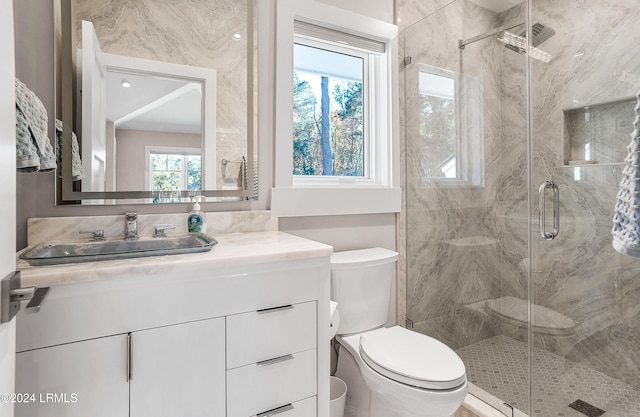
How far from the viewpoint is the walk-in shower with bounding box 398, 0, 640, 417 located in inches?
63.0

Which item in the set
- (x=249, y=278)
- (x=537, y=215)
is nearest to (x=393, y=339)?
(x=249, y=278)

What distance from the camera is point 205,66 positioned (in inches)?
56.9

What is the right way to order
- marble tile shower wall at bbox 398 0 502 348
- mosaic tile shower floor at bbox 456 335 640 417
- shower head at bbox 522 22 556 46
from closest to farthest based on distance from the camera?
mosaic tile shower floor at bbox 456 335 640 417 → shower head at bbox 522 22 556 46 → marble tile shower wall at bbox 398 0 502 348

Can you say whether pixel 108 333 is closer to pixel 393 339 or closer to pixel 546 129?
pixel 393 339

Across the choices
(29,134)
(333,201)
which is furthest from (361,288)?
(29,134)

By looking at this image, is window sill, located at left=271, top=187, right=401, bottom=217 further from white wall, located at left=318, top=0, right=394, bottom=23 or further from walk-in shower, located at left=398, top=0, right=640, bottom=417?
white wall, located at left=318, top=0, right=394, bottom=23

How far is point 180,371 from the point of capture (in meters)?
0.93

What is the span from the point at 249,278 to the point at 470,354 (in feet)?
4.95

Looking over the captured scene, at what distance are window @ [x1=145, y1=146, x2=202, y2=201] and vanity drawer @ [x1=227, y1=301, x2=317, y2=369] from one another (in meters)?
0.68

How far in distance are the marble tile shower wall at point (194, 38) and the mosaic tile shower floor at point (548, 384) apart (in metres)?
1.70

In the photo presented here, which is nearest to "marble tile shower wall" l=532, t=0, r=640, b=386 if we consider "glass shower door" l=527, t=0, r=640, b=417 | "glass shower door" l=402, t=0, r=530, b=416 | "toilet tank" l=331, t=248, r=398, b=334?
"glass shower door" l=527, t=0, r=640, b=417

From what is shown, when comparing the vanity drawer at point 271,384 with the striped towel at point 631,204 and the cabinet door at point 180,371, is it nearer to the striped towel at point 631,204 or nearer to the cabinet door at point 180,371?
the cabinet door at point 180,371

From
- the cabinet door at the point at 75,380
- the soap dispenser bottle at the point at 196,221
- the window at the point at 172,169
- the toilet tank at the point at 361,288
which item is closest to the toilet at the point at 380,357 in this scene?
the toilet tank at the point at 361,288

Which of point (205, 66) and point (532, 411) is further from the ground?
point (205, 66)
